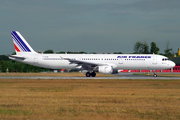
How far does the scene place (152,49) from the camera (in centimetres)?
12100

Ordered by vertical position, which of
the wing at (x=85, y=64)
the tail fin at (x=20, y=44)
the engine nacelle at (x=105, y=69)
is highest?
the tail fin at (x=20, y=44)

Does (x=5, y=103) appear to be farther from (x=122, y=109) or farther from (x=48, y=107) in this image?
(x=122, y=109)

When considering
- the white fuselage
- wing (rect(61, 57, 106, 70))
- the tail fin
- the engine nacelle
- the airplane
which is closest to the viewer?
the engine nacelle

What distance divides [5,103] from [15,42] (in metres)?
36.7

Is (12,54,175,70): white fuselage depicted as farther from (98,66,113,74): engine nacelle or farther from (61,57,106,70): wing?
(98,66,113,74): engine nacelle

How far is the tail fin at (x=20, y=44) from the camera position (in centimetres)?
5188

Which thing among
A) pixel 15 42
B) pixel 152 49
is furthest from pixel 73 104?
pixel 152 49

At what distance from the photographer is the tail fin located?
51875 mm

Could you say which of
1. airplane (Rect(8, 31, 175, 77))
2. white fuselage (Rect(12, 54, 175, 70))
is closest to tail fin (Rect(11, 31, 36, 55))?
airplane (Rect(8, 31, 175, 77))

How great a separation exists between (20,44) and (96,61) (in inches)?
557

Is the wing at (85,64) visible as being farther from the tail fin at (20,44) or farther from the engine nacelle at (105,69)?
the tail fin at (20,44)

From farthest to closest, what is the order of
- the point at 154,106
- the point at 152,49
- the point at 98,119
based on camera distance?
1. the point at 152,49
2. the point at 154,106
3. the point at 98,119

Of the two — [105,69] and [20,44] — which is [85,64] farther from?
[20,44]

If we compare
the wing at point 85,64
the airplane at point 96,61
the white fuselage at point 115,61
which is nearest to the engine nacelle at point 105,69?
the airplane at point 96,61
